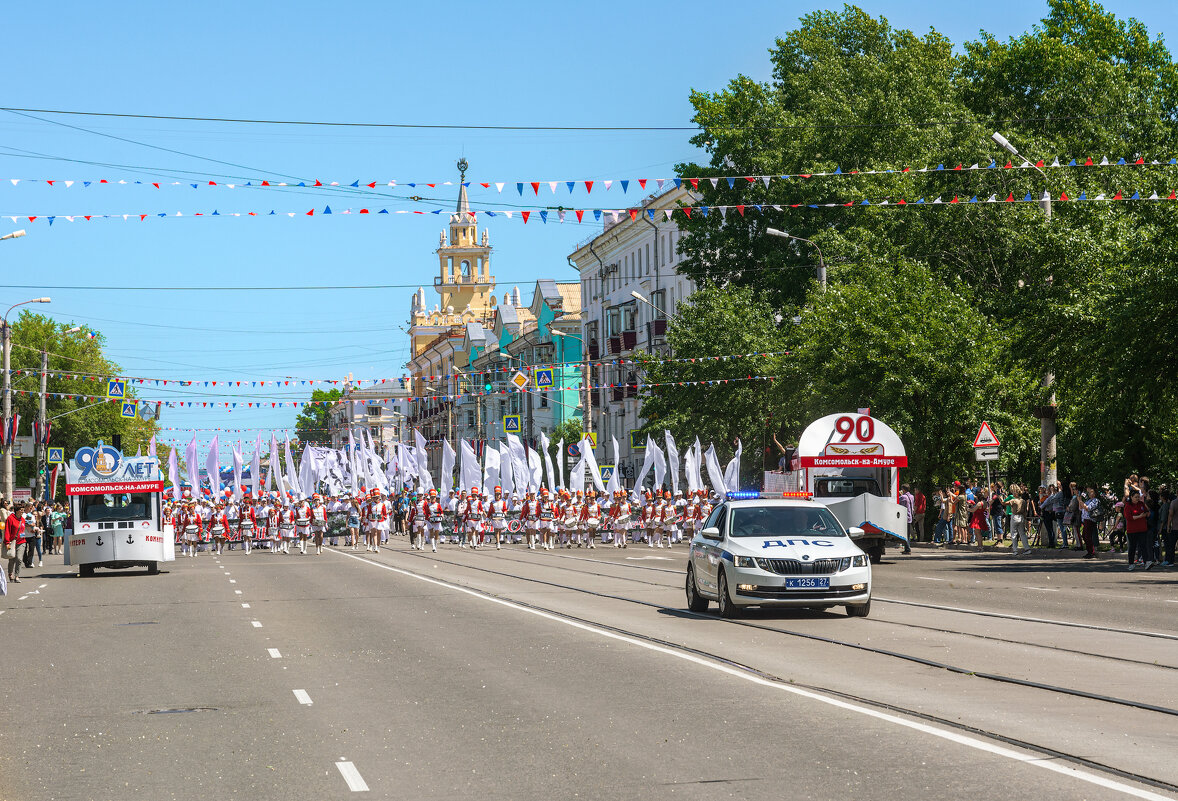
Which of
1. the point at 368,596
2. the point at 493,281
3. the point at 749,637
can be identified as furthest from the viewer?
the point at 493,281

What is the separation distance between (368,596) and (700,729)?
15.5 metres

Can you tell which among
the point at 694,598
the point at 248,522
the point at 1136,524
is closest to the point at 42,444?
the point at 248,522

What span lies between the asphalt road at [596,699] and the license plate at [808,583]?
0.43m

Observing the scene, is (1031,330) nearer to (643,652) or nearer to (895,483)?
(895,483)

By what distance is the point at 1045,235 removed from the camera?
3197cm

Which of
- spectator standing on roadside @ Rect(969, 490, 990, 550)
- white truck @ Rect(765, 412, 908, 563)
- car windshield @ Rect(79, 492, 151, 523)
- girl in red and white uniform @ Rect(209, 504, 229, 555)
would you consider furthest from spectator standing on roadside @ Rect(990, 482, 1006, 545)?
girl in red and white uniform @ Rect(209, 504, 229, 555)

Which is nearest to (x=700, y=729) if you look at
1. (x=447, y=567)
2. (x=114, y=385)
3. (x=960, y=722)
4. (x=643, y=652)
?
(x=960, y=722)

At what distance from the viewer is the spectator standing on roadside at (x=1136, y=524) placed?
27172 millimetres

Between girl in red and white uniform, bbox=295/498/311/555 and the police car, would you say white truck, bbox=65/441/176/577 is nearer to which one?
girl in red and white uniform, bbox=295/498/311/555

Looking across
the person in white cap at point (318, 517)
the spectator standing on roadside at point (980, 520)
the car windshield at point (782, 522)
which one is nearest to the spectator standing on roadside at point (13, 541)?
the person in white cap at point (318, 517)

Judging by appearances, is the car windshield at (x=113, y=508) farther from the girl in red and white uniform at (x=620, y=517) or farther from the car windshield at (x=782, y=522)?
the car windshield at (x=782, y=522)

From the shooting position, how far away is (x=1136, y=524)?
27.5 metres

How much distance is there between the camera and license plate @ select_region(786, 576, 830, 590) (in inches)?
708

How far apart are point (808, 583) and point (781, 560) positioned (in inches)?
16.3
